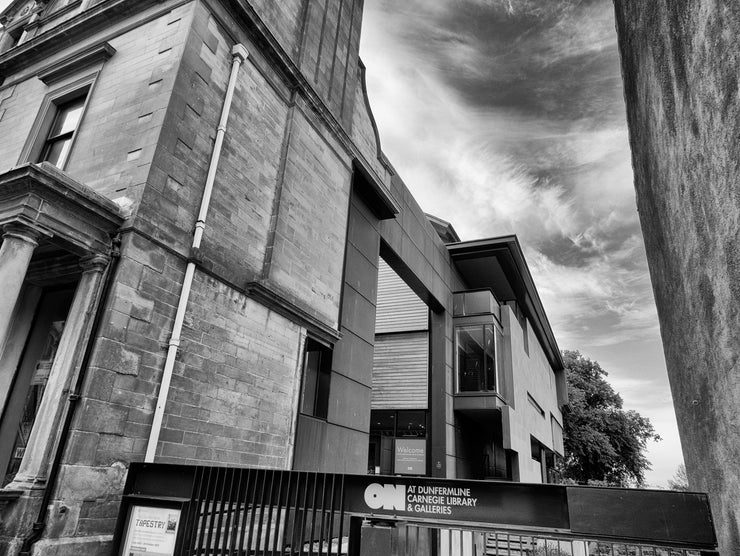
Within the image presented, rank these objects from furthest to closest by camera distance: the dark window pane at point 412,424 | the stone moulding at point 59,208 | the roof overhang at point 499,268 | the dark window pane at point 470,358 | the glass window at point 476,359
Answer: the roof overhang at point 499,268 → the dark window pane at point 470,358 → the glass window at point 476,359 → the dark window pane at point 412,424 → the stone moulding at point 59,208

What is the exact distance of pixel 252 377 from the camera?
8711mm

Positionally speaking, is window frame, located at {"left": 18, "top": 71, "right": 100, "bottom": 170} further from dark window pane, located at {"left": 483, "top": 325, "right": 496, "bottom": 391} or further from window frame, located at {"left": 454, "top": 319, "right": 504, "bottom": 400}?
dark window pane, located at {"left": 483, "top": 325, "right": 496, "bottom": 391}

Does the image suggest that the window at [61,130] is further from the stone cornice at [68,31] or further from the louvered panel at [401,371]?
the louvered panel at [401,371]

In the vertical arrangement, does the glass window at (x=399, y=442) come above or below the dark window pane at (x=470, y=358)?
below

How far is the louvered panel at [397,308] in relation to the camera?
819 inches

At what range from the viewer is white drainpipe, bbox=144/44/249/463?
22.2 feet

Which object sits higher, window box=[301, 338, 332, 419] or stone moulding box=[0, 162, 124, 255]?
stone moulding box=[0, 162, 124, 255]

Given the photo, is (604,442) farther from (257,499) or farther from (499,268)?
(257,499)

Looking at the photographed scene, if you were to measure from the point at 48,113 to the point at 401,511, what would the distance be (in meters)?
10.8

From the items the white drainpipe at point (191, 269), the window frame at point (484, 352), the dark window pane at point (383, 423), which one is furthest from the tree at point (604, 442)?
the white drainpipe at point (191, 269)

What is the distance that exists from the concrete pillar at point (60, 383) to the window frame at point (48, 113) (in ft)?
16.2

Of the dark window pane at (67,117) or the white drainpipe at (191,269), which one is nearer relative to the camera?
the white drainpipe at (191,269)

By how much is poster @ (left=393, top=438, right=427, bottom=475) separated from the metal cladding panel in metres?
15.6

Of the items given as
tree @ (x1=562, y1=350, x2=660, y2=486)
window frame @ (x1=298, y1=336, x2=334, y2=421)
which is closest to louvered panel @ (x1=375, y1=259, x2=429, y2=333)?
window frame @ (x1=298, y1=336, x2=334, y2=421)
